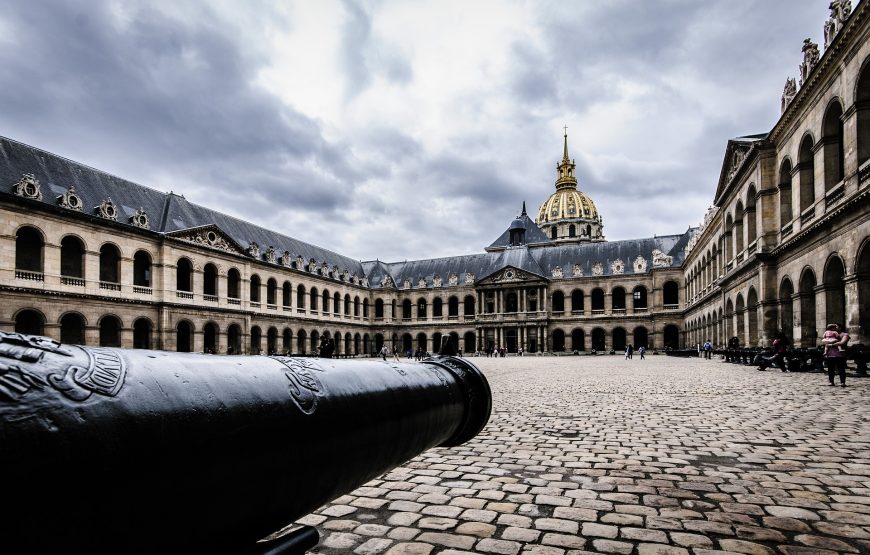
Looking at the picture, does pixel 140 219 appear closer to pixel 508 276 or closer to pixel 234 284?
pixel 234 284

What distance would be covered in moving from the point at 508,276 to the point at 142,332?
36.8m

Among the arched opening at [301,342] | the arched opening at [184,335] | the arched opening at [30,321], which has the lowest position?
the arched opening at [301,342]

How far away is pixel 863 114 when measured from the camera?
14.1m

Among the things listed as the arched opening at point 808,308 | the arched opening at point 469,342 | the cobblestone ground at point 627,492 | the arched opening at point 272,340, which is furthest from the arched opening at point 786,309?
the arched opening at point 469,342

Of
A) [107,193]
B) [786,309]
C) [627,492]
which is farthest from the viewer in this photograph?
[107,193]

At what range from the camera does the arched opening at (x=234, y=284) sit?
37750 millimetres

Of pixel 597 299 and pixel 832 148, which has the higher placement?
pixel 832 148

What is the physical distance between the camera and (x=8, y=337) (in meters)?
1.22

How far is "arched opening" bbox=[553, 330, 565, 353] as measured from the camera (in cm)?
5528

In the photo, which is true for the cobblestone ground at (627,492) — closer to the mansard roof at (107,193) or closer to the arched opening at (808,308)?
the arched opening at (808,308)

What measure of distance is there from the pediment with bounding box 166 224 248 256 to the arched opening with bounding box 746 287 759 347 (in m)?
31.7

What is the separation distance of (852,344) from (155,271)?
109 ft

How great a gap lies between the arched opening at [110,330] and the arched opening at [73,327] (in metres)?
1.33

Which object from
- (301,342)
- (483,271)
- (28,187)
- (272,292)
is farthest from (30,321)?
(483,271)
